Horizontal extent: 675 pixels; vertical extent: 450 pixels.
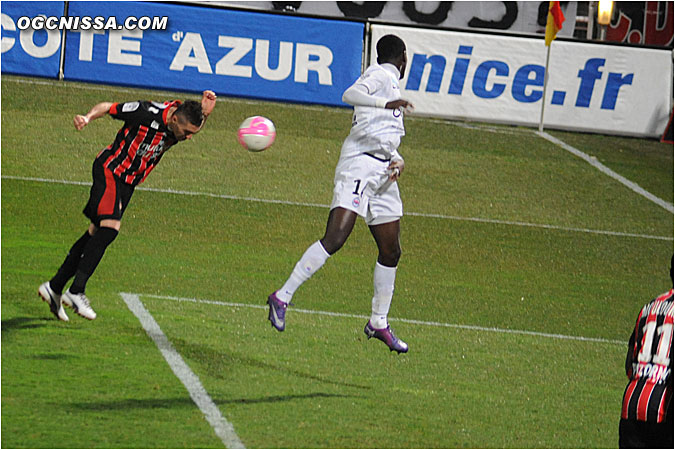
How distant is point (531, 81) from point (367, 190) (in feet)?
45.4

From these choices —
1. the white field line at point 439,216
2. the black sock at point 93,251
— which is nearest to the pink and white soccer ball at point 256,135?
the black sock at point 93,251

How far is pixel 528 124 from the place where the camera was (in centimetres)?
2222

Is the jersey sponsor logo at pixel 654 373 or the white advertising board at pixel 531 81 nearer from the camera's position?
the jersey sponsor logo at pixel 654 373

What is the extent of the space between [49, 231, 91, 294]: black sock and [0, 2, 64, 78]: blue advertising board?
12.5 meters

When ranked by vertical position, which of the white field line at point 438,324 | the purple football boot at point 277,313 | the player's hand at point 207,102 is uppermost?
the player's hand at point 207,102

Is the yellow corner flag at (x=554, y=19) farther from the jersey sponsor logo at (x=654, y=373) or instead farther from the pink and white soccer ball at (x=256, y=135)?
the jersey sponsor logo at (x=654, y=373)

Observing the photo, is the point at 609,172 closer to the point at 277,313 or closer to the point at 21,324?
the point at 277,313

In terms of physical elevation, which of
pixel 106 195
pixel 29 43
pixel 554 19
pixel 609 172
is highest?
pixel 554 19

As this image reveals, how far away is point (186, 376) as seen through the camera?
29.9 feet

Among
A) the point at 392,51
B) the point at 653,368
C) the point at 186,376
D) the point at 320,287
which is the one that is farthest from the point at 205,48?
the point at 653,368

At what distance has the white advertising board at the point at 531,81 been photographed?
21.5 metres

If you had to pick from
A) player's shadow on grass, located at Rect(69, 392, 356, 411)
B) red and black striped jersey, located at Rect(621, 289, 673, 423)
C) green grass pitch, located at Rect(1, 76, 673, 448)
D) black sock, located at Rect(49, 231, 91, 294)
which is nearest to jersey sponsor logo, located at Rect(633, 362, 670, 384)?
red and black striped jersey, located at Rect(621, 289, 673, 423)

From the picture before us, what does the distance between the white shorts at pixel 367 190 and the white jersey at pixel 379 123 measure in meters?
0.09

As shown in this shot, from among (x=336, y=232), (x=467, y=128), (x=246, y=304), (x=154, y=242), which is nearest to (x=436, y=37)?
(x=467, y=128)
